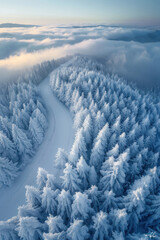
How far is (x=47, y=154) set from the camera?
112 feet

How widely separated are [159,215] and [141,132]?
20403mm

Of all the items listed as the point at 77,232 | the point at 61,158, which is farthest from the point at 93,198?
the point at 61,158

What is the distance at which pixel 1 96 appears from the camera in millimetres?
59031

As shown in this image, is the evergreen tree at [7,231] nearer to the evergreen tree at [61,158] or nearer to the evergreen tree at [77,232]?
the evergreen tree at [77,232]

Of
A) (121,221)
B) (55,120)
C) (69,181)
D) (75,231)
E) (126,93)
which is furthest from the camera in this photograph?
(126,93)

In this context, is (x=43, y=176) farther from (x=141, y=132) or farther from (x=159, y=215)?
(x=141, y=132)

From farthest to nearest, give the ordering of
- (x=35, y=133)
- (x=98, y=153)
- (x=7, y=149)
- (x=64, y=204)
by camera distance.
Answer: (x=35, y=133) < (x=7, y=149) < (x=98, y=153) < (x=64, y=204)

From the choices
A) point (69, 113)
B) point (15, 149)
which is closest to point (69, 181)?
point (15, 149)

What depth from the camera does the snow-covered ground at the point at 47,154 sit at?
2538 centimetres

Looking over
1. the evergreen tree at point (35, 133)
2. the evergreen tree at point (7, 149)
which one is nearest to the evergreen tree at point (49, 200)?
the evergreen tree at point (7, 149)

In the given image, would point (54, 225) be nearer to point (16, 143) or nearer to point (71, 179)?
point (71, 179)

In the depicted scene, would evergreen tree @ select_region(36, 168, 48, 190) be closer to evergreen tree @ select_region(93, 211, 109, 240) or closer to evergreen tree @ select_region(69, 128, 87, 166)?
evergreen tree @ select_region(69, 128, 87, 166)

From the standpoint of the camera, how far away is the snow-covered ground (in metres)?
25.4

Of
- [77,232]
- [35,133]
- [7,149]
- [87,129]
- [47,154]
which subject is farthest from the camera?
[35,133]
